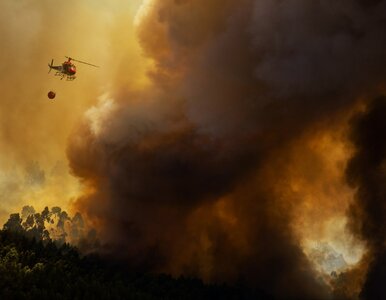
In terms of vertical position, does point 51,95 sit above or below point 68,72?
below

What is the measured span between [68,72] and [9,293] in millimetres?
74025

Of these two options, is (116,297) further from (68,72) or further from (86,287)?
(68,72)

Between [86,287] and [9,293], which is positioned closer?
[9,293]

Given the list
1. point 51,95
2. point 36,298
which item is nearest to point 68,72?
point 51,95

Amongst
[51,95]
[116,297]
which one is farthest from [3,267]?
[51,95]

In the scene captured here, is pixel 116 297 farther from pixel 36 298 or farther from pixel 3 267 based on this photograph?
pixel 3 267

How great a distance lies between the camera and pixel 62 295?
622ft

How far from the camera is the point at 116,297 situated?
196 metres

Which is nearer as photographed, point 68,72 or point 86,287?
point 68,72

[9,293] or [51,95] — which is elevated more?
[51,95]

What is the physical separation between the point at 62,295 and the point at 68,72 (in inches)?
3026

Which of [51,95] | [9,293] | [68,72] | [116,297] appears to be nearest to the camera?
[51,95]

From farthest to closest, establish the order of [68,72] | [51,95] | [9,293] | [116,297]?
[116,297] → [9,293] → [68,72] → [51,95]

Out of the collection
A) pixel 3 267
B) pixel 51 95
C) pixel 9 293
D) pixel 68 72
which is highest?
pixel 68 72
